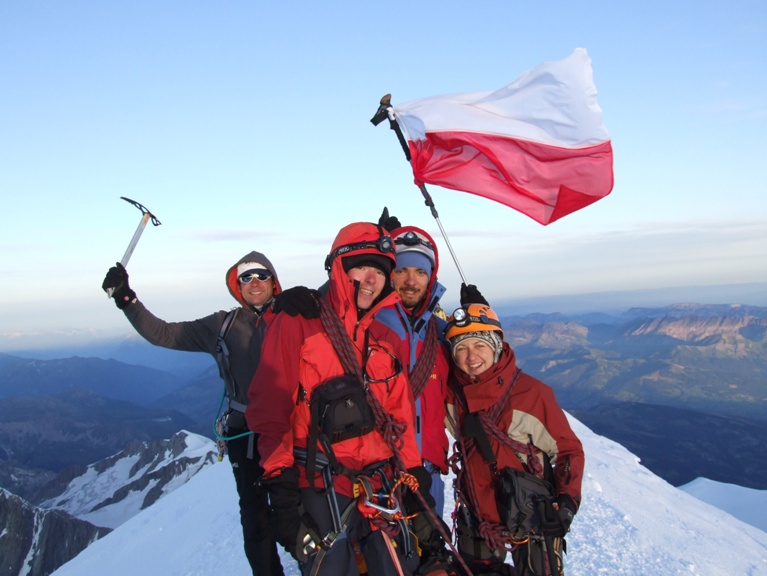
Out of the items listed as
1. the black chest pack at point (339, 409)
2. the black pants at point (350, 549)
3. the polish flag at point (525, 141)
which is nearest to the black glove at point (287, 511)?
the black pants at point (350, 549)

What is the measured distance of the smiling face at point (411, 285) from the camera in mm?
5469

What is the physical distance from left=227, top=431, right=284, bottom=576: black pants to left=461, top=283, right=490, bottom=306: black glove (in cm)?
291

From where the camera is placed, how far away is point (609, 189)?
7.13m

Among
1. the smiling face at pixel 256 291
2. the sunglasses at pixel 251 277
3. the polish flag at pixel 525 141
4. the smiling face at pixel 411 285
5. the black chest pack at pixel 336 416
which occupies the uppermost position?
the polish flag at pixel 525 141

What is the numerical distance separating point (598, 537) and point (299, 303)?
7956mm

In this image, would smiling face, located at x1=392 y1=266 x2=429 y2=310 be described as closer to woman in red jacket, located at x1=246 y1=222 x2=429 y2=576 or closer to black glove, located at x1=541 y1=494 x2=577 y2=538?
woman in red jacket, located at x1=246 y1=222 x2=429 y2=576

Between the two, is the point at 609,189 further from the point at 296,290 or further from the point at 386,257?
the point at 296,290

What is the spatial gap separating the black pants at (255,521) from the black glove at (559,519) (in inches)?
116

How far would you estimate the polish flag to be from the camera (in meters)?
7.12

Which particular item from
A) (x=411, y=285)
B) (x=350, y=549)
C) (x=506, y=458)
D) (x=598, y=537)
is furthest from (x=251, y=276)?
(x=598, y=537)

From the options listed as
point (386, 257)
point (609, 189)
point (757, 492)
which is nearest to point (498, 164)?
point (609, 189)

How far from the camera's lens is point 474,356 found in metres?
5.18

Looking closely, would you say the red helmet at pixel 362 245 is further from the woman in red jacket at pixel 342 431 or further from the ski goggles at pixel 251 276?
the ski goggles at pixel 251 276

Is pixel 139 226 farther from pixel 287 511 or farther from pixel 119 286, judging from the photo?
pixel 287 511
